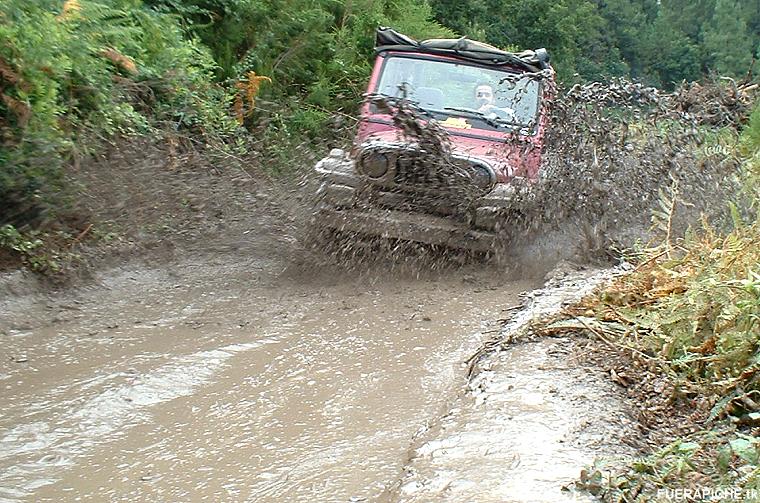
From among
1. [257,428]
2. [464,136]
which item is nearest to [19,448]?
[257,428]

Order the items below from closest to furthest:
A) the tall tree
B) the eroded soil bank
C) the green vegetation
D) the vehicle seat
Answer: the green vegetation
the eroded soil bank
the vehicle seat
the tall tree

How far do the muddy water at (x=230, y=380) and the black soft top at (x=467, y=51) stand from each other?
221cm

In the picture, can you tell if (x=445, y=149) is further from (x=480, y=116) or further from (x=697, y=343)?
(x=697, y=343)

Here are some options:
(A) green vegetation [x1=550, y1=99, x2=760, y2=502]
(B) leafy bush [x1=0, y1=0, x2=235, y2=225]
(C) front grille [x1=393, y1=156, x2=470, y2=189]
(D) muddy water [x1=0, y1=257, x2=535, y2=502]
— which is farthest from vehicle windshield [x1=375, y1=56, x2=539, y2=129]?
(A) green vegetation [x1=550, y1=99, x2=760, y2=502]

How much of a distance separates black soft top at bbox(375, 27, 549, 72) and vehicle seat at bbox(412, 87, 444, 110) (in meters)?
0.43

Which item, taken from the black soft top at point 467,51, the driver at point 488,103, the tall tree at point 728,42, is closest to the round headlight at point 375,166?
the driver at point 488,103

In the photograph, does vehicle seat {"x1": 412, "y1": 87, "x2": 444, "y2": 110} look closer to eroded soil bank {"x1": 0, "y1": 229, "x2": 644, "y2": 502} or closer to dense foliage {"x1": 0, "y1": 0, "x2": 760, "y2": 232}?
eroded soil bank {"x1": 0, "y1": 229, "x2": 644, "y2": 502}

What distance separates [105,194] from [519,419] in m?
4.34

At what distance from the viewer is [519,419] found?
3635 millimetres

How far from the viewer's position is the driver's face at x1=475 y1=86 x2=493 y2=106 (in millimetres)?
7667

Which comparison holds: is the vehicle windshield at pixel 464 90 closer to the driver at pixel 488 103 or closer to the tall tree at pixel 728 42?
the driver at pixel 488 103

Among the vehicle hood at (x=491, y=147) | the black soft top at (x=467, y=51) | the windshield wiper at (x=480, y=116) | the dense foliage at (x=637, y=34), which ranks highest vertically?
the dense foliage at (x=637, y=34)

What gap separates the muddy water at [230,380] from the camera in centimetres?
360

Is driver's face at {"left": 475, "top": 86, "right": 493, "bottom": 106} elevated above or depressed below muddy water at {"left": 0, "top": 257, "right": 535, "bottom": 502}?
above
